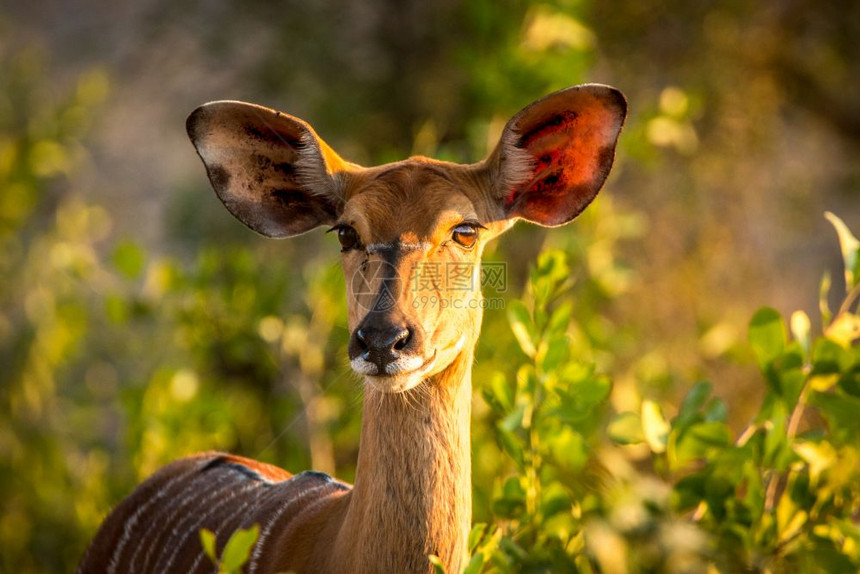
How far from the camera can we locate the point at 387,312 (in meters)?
2.48

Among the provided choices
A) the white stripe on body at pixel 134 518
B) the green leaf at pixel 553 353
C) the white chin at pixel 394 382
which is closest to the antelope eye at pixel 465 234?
the green leaf at pixel 553 353

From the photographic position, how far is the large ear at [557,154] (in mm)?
2865

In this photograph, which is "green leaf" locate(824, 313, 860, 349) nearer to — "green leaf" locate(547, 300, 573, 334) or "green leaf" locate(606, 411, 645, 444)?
"green leaf" locate(606, 411, 645, 444)

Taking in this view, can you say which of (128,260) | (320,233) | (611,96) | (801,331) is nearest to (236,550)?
(801,331)

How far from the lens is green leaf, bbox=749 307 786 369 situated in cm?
226

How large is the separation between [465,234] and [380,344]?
0.55 metres

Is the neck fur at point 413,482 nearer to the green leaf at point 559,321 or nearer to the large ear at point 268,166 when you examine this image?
the green leaf at point 559,321

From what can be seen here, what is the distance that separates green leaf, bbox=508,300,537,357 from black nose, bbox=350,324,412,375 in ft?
1.15

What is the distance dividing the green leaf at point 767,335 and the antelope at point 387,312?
0.74 metres

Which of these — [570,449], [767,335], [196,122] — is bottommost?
[570,449]

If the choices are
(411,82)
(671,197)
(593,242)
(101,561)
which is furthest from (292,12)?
(101,561)

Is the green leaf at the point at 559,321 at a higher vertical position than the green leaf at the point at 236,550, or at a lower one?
lower

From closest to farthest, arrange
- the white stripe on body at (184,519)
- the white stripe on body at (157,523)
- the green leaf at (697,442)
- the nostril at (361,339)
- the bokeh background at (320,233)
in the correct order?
the green leaf at (697,442) < the nostril at (361,339) < the white stripe on body at (184,519) < the white stripe on body at (157,523) < the bokeh background at (320,233)

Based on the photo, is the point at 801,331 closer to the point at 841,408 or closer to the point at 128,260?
the point at 841,408
